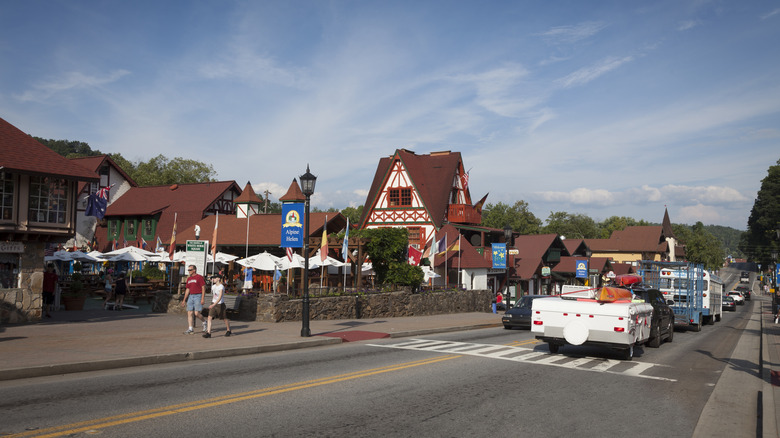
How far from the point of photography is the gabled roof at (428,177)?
45.6 metres

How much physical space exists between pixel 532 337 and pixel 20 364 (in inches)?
576

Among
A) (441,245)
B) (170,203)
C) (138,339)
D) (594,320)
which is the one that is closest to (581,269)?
(441,245)

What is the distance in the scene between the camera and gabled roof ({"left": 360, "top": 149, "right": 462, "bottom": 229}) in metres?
45.6

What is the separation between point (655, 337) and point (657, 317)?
583 millimetres

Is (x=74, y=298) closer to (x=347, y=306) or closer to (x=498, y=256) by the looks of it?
(x=347, y=306)

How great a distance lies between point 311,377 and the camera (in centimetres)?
1048

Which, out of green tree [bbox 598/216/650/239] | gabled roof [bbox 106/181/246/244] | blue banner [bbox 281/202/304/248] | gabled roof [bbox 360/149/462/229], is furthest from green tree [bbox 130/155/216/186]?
green tree [bbox 598/216/650/239]

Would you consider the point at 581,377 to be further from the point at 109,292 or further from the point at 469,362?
the point at 109,292

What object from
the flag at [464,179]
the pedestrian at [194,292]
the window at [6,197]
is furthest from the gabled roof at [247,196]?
the pedestrian at [194,292]

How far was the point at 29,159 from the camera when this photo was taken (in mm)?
19172

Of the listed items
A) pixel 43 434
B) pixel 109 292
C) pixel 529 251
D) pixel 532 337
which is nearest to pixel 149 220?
pixel 109 292

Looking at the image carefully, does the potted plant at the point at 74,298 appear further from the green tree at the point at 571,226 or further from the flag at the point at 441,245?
the green tree at the point at 571,226

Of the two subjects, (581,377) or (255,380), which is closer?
(255,380)

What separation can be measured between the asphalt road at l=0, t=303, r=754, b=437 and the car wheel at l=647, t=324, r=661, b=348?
2508 millimetres
